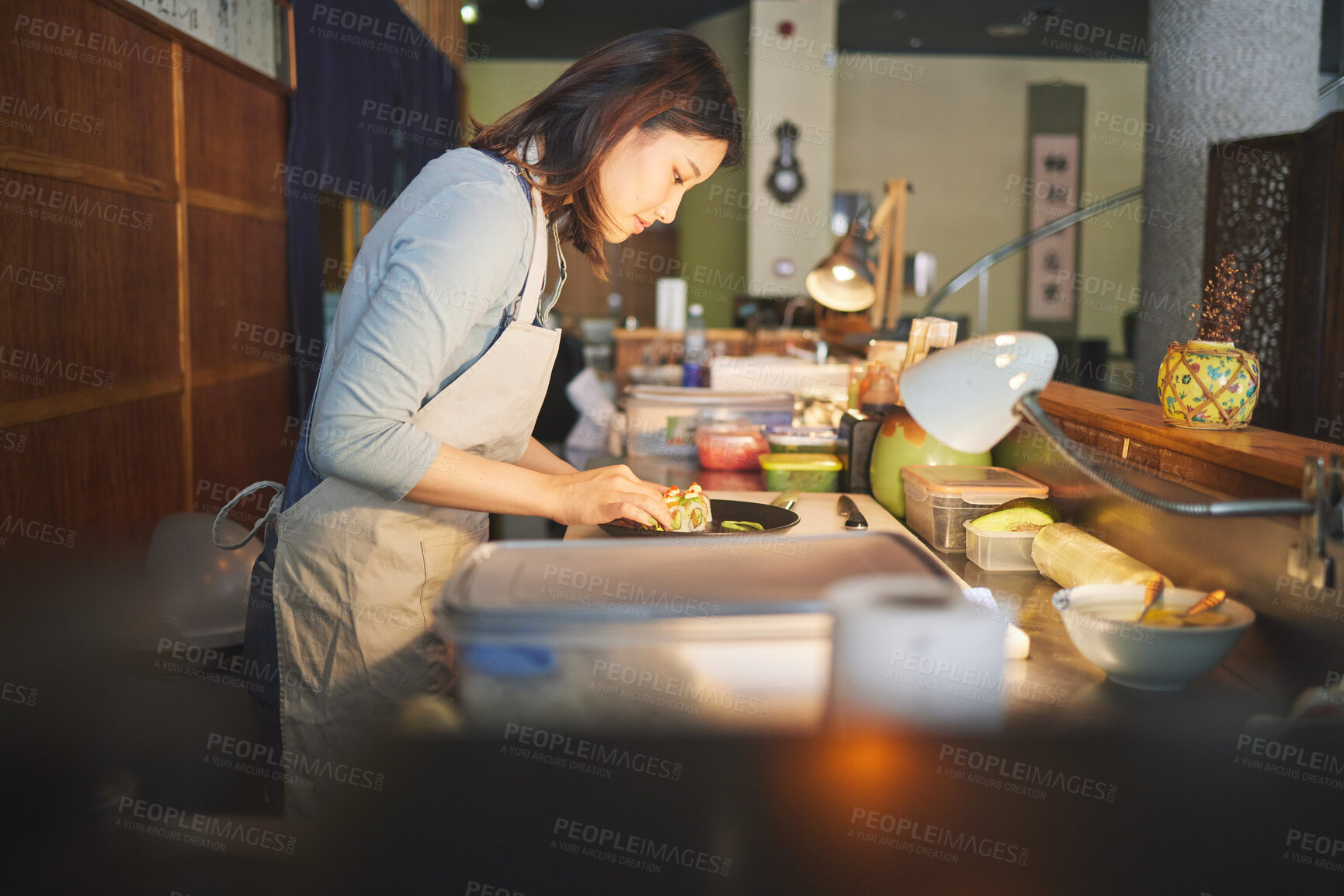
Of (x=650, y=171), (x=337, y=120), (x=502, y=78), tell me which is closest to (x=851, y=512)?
(x=650, y=171)

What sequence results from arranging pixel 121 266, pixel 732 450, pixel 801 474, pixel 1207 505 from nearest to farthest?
pixel 1207 505 → pixel 801 474 → pixel 732 450 → pixel 121 266

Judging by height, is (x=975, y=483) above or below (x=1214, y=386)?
below

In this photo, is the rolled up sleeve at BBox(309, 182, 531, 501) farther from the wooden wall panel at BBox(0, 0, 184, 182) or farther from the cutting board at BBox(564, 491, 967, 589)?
the wooden wall panel at BBox(0, 0, 184, 182)

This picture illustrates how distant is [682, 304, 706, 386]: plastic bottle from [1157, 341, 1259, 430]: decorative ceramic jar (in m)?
2.20

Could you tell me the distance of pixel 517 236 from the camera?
1.24 metres

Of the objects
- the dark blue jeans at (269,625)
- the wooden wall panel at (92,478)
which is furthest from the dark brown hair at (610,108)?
the wooden wall panel at (92,478)

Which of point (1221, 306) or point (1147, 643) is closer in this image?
point (1147, 643)

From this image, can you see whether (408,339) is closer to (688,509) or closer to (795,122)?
(688,509)

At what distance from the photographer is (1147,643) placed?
0.97 m

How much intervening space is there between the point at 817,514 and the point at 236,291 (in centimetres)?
284

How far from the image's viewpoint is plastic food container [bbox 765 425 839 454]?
215cm

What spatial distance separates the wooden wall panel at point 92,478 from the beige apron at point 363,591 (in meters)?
1.39

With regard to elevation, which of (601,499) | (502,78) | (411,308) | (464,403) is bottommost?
(601,499)

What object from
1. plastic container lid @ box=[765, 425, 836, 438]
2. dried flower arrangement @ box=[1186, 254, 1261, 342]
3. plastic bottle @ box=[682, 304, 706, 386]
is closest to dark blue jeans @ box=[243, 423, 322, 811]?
plastic container lid @ box=[765, 425, 836, 438]
